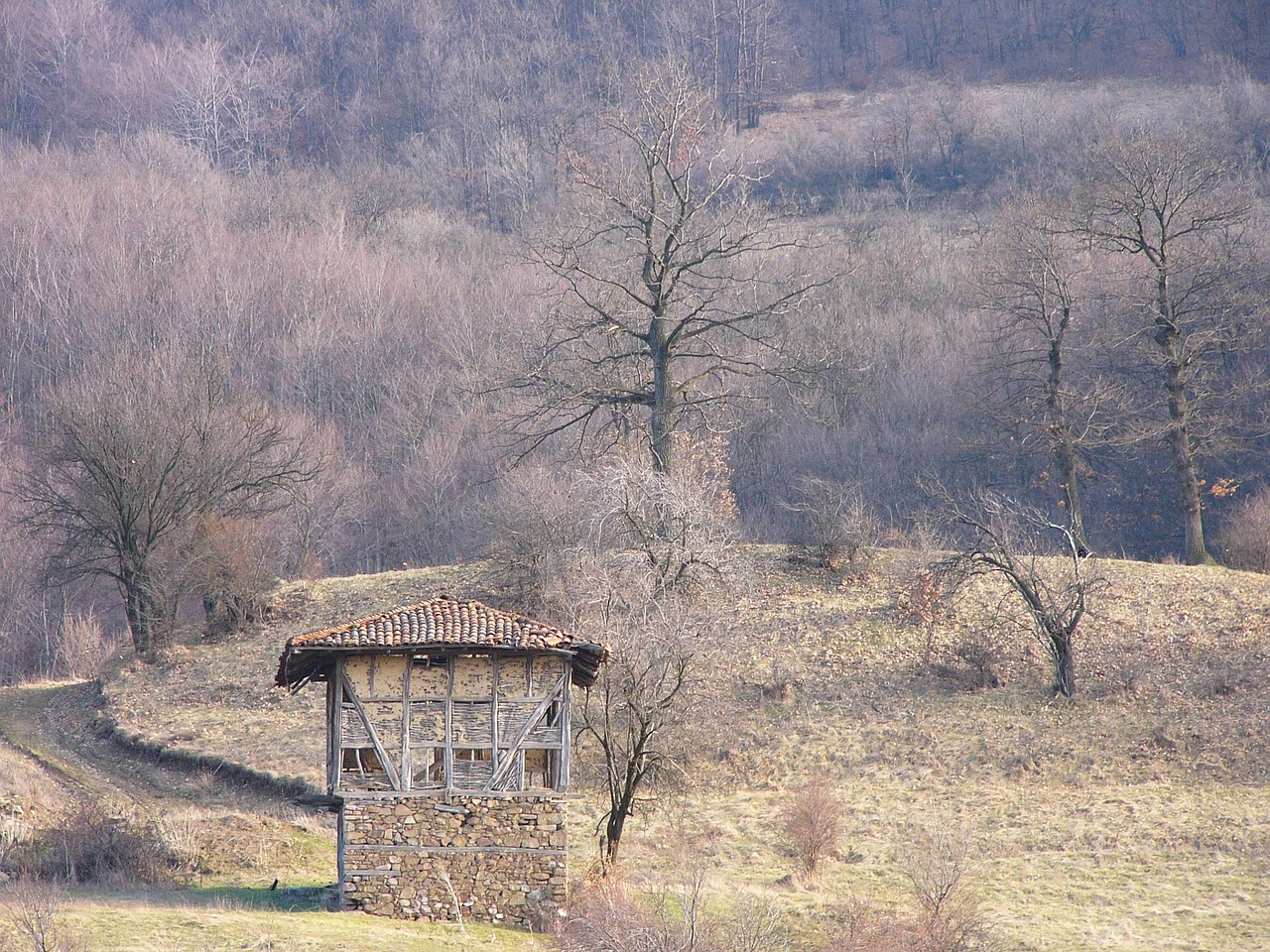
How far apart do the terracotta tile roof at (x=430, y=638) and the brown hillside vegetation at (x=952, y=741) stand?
15.1ft

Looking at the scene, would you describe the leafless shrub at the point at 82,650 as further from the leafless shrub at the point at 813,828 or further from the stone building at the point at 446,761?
the leafless shrub at the point at 813,828

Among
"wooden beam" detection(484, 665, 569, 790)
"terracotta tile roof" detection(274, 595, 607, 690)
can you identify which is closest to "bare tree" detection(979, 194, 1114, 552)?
"terracotta tile roof" detection(274, 595, 607, 690)

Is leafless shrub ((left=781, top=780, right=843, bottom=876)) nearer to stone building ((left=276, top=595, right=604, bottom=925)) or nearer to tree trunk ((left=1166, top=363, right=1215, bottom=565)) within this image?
stone building ((left=276, top=595, right=604, bottom=925))

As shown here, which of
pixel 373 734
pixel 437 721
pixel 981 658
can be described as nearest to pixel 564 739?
pixel 437 721

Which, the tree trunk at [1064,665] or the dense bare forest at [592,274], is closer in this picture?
the tree trunk at [1064,665]

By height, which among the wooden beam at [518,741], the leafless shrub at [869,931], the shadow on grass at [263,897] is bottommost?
the leafless shrub at [869,931]

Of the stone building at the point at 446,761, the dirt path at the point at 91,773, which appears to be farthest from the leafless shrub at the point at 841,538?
the dirt path at the point at 91,773

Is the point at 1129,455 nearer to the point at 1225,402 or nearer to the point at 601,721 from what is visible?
the point at 1225,402

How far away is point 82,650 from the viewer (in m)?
42.1

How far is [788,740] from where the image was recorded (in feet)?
88.0

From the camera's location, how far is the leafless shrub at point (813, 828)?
2189cm

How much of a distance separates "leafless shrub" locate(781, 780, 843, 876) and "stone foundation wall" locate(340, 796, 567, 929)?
509 centimetres

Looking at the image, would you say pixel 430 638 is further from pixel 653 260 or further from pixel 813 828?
pixel 653 260

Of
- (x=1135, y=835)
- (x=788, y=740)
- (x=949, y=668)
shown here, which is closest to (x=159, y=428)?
(x=788, y=740)
